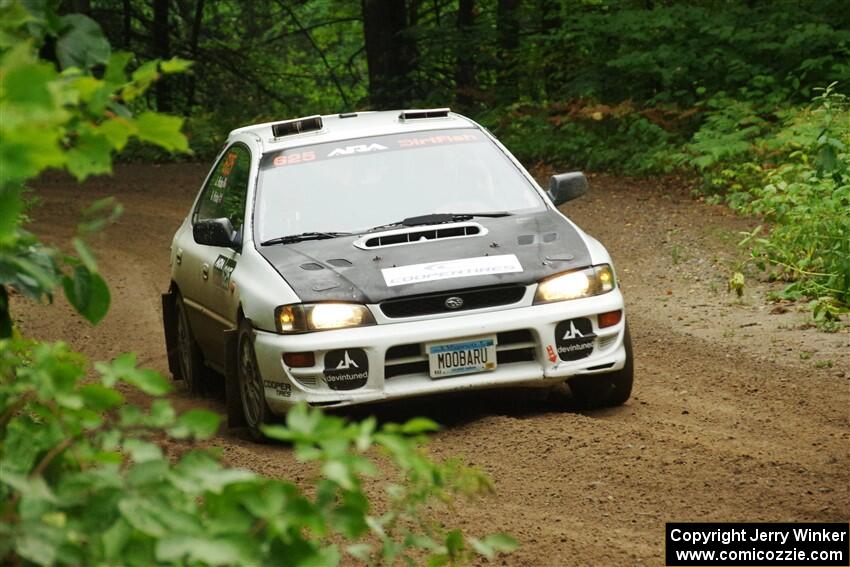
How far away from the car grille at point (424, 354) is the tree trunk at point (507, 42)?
18.5 m

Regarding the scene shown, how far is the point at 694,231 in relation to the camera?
15.4m

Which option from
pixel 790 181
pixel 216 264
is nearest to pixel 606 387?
pixel 216 264

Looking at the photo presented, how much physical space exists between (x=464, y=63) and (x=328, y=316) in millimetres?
21049

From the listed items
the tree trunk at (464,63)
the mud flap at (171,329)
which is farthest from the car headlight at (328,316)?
the tree trunk at (464,63)

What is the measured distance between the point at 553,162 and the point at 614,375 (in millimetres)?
14177

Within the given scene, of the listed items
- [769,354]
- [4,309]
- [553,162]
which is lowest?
[553,162]

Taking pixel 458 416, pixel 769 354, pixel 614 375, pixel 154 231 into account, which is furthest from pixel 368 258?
pixel 154 231

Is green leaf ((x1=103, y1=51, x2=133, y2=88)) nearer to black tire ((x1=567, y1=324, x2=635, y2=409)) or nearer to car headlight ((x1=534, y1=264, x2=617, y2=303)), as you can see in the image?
car headlight ((x1=534, y1=264, x2=617, y2=303))

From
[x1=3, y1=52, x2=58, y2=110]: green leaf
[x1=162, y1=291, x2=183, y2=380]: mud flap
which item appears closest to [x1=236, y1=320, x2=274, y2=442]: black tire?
[x1=162, y1=291, x2=183, y2=380]: mud flap

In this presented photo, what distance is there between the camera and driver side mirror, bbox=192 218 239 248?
27.4 ft

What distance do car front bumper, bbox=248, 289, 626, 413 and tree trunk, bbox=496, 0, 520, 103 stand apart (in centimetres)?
1851

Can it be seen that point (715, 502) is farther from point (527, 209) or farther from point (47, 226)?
point (47, 226)

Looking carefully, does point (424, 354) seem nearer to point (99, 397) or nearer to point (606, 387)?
point (606, 387)

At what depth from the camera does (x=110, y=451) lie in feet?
8.83
